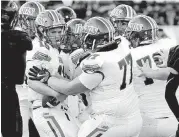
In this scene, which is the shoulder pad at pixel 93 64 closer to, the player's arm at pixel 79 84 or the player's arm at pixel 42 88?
the player's arm at pixel 79 84

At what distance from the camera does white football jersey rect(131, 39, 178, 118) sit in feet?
16.7

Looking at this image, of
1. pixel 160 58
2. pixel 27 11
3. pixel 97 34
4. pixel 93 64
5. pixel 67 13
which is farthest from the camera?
pixel 67 13

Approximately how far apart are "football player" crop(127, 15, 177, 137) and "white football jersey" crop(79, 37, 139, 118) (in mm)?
485

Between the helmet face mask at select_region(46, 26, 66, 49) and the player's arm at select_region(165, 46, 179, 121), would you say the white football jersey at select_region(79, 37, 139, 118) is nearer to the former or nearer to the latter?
the player's arm at select_region(165, 46, 179, 121)

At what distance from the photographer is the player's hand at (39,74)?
187 inches

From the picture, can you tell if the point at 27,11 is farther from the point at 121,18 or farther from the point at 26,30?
the point at 121,18

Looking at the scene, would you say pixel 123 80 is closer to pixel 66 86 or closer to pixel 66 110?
pixel 66 86

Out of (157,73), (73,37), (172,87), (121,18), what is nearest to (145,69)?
(157,73)

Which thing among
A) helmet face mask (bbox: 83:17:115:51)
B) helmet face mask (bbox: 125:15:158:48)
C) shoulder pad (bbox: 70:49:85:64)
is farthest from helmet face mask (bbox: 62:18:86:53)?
helmet face mask (bbox: 83:17:115:51)

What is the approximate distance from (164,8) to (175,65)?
751 cm

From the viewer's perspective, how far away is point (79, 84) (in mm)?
4395

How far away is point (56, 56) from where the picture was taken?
523cm

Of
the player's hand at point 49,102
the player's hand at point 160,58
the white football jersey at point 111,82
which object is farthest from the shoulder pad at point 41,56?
the player's hand at point 160,58

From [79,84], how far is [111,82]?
0.28 metres
